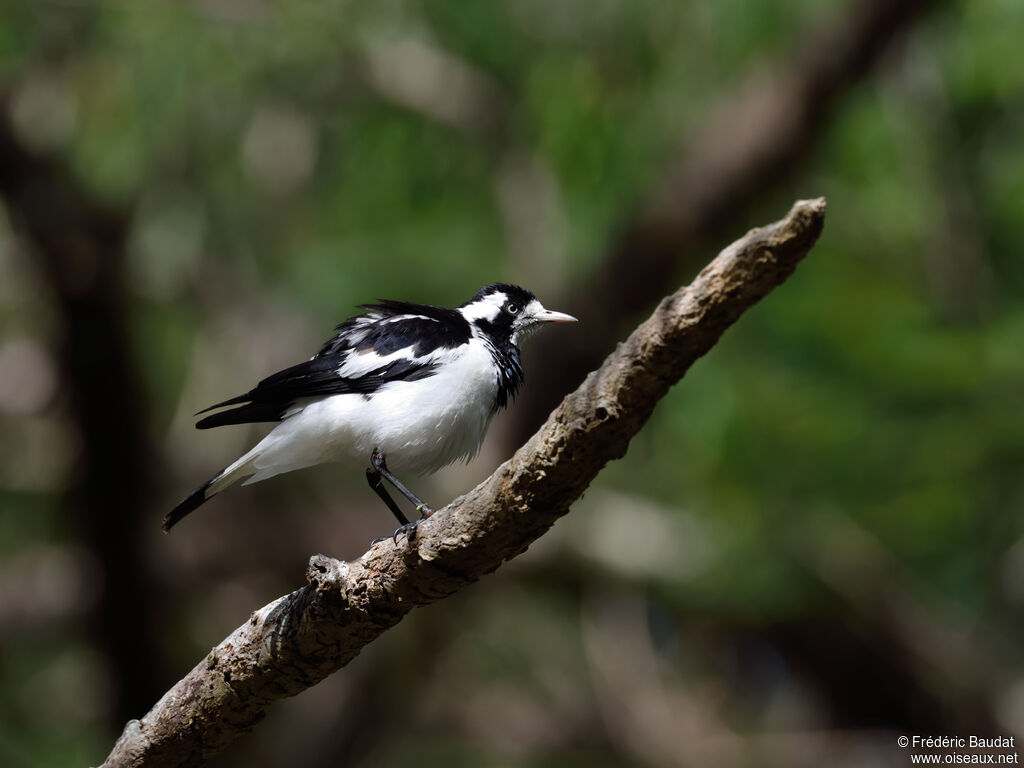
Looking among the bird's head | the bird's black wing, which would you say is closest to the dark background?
the bird's head

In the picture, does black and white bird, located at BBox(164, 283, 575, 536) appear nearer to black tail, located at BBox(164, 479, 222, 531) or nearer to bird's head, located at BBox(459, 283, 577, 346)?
black tail, located at BBox(164, 479, 222, 531)

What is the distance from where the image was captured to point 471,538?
3.24m

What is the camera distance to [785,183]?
30.3ft

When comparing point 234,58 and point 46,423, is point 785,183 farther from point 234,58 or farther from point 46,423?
point 46,423

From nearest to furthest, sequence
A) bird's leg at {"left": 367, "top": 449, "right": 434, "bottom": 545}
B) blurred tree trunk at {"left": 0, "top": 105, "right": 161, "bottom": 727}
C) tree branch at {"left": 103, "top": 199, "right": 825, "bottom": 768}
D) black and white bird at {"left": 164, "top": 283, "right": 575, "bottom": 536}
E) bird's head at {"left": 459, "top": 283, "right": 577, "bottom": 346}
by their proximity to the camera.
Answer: tree branch at {"left": 103, "top": 199, "right": 825, "bottom": 768}
bird's leg at {"left": 367, "top": 449, "right": 434, "bottom": 545}
black and white bird at {"left": 164, "top": 283, "right": 575, "bottom": 536}
bird's head at {"left": 459, "top": 283, "right": 577, "bottom": 346}
blurred tree trunk at {"left": 0, "top": 105, "right": 161, "bottom": 727}

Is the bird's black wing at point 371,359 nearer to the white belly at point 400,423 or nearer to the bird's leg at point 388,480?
the white belly at point 400,423

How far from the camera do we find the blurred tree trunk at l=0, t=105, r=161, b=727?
8484mm

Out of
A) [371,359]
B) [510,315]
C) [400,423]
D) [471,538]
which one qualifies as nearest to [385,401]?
[400,423]

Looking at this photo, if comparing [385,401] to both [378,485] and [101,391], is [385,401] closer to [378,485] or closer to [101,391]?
[378,485]

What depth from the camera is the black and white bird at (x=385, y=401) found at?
4516 mm

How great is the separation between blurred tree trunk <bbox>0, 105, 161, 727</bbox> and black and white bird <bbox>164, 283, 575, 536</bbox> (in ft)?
14.0

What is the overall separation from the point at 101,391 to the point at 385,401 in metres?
4.91

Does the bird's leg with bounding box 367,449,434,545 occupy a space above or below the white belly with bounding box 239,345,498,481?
below

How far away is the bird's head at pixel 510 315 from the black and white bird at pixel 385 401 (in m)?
0.19
